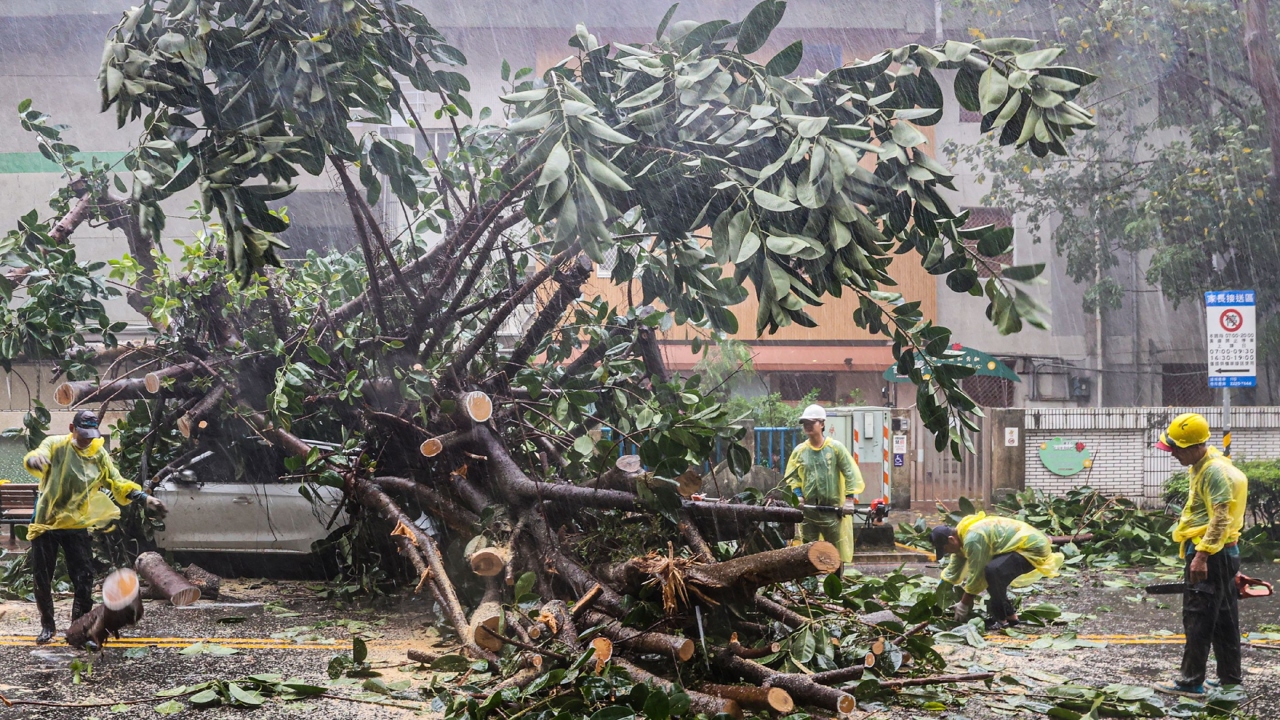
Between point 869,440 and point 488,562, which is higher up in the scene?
point 869,440

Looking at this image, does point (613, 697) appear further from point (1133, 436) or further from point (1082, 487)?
point (1133, 436)

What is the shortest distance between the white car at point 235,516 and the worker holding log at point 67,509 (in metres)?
1.84

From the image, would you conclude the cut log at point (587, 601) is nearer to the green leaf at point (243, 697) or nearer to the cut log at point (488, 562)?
the cut log at point (488, 562)

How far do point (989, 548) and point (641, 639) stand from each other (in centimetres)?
316

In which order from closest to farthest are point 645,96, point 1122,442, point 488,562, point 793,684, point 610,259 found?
1. point 645,96
2. point 793,684
3. point 488,562
4. point 610,259
5. point 1122,442

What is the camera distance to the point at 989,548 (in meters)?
7.06

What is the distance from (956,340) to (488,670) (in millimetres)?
17732

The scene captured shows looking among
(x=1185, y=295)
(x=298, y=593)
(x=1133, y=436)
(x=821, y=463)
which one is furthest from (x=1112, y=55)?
(x=298, y=593)

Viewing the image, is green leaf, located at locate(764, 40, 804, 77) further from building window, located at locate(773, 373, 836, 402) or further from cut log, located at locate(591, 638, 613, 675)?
building window, located at locate(773, 373, 836, 402)

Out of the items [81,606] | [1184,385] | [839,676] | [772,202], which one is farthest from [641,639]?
[1184,385]

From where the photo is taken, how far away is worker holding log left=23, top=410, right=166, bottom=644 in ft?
22.6

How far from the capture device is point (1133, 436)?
1334 cm

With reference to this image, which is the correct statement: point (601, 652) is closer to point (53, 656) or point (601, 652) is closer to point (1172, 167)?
point (53, 656)

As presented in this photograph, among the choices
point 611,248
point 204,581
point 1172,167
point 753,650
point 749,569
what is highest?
point 1172,167
